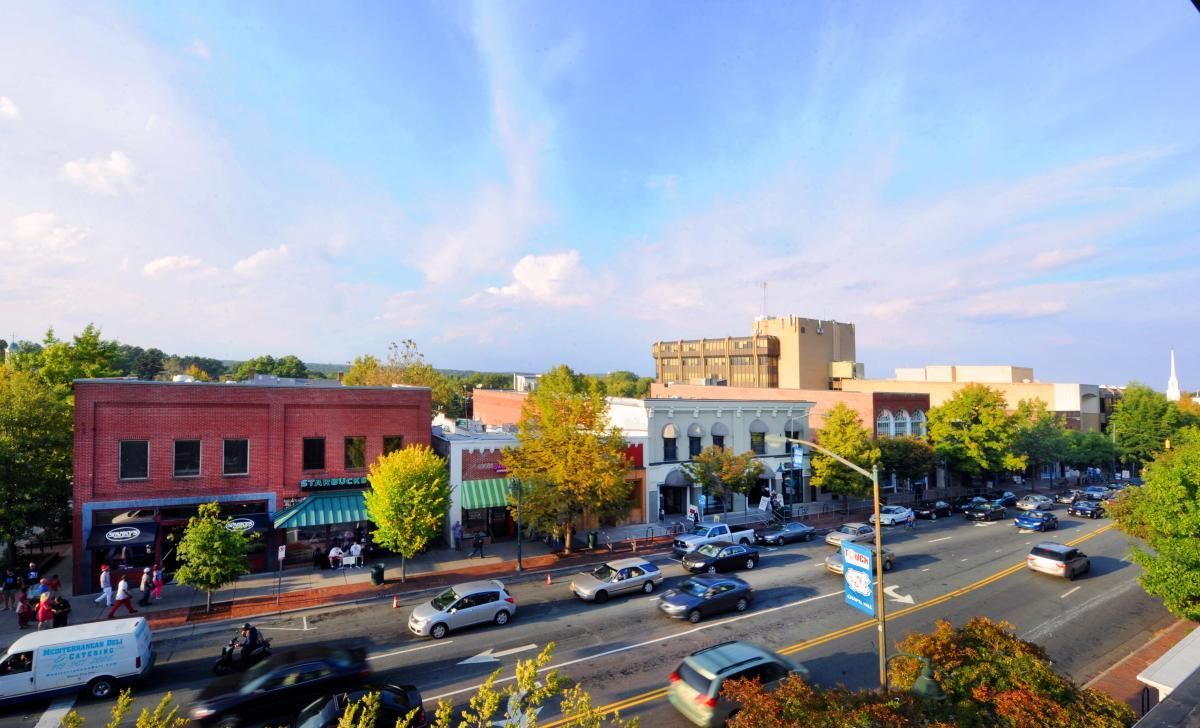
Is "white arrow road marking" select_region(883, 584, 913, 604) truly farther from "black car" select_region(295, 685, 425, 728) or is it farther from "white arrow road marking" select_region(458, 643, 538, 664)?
"black car" select_region(295, 685, 425, 728)

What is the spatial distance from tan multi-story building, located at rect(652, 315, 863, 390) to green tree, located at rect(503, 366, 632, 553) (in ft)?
218

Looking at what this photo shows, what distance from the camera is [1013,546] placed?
34812 millimetres

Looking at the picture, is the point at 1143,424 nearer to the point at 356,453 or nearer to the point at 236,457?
the point at 356,453

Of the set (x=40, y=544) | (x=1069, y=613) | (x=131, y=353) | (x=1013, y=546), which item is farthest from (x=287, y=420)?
(x=131, y=353)

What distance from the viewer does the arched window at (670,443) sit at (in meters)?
41.1

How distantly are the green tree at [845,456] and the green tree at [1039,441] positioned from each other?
25.2 metres

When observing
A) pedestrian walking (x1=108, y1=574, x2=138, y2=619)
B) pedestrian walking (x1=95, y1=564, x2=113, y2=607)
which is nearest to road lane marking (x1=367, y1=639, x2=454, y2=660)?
pedestrian walking (x1=108, y1=574, x2=138, y2=619)

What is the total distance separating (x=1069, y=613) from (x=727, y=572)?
1342cm

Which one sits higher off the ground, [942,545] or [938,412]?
[938,412]

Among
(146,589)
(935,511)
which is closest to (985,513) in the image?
(935,511)

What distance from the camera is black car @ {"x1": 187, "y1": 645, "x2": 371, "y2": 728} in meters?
14.1

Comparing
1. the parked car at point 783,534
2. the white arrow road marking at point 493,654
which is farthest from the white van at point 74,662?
the parked car at point 783,534

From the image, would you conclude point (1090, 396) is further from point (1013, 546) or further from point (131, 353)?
point (131, 353)

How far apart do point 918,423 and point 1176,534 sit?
1500 inches
